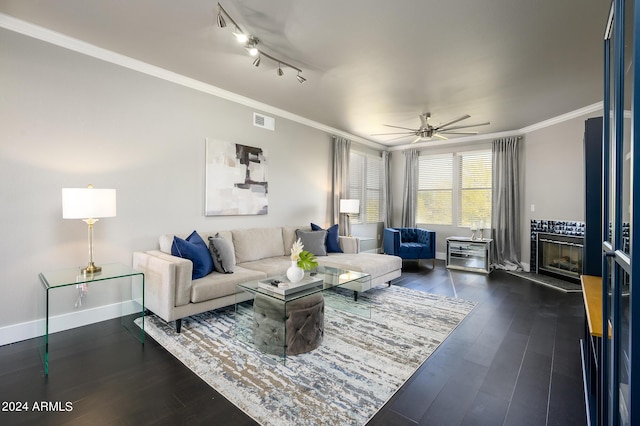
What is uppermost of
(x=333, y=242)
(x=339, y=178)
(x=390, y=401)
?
(x=339, y=178)

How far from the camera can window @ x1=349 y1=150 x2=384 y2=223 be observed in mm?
6422

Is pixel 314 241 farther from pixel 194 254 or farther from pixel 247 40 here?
pixel 247 40

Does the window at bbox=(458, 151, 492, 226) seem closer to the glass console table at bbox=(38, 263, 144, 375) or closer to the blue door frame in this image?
the blue door frame

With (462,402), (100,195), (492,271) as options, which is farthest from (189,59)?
(492,271)

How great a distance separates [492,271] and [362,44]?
474 centimetres

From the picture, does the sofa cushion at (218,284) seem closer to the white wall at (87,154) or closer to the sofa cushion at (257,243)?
the sofa cushion at (257,243)

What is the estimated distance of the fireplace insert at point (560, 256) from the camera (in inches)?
183

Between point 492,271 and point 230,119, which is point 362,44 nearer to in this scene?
point 230,119

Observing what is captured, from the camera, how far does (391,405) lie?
1843 mm

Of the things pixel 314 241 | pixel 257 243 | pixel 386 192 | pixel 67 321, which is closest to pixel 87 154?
pixel 67 321

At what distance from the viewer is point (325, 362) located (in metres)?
2.32

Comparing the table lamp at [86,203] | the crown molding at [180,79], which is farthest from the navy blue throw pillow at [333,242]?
the table lamp at [86,203]

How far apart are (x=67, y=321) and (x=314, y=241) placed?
292cm

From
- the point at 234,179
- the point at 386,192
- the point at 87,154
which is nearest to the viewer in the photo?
the point at 87,154
